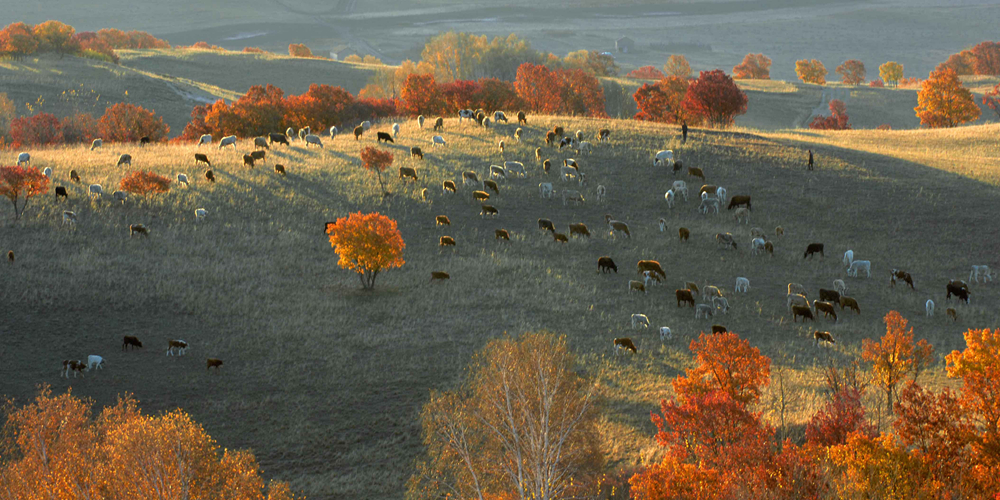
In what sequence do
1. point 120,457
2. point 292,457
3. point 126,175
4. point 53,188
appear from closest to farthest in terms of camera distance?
1. point 120,457
2. point 292,457
3. point 53,188
4. point 126,175

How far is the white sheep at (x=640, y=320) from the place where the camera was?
3092cm

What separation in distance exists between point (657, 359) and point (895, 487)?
12.6m

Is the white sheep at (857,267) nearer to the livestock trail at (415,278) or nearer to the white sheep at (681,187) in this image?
the livestock trail at (415,278)

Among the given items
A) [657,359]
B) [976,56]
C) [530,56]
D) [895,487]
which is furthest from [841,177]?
[976,56]

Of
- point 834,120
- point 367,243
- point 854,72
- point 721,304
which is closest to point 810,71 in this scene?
point 854,72

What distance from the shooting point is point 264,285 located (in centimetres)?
3562

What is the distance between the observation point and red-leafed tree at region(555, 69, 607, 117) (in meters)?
A: 101

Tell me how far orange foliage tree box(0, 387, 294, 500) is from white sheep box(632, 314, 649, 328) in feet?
55.8

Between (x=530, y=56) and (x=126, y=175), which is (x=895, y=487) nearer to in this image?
(x=126, y=175)

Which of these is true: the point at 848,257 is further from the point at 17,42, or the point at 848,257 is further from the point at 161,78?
the point at 17,42

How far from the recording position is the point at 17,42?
104312mm

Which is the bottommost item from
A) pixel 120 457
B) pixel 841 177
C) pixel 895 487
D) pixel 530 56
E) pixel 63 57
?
pixel 120 457

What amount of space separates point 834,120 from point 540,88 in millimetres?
45150

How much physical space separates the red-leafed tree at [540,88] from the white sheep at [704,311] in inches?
2620
